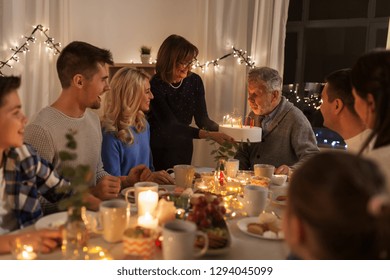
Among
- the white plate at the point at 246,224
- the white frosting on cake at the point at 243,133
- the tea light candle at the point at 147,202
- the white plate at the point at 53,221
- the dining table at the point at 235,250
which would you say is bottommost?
the dining table at the point at 235,250

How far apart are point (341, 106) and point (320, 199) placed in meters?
1.34

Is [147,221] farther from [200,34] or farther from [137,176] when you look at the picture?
[200,34]

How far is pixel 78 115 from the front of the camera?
2098 millimetres

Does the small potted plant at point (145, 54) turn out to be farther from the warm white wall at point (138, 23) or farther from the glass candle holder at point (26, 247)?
the glass candle holder at point (26, 247)

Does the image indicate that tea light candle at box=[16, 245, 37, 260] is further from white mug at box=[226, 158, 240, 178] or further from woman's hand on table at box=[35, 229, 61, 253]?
white mug at box=[226, 158, 240, 178]

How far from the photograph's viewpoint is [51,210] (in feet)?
5.70

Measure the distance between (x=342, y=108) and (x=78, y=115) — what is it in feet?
4.24

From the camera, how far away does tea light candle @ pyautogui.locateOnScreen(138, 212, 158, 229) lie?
4.28ft

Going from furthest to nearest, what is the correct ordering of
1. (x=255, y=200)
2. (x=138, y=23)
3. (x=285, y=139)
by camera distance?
(x=138, y=23) < (x=285, y=139) < (x=255, y=200)

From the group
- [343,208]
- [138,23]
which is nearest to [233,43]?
[138,23]

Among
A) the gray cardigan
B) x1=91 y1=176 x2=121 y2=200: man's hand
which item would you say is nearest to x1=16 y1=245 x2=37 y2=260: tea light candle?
x1=91 y1=176 x2=121 y2=200: man's hand

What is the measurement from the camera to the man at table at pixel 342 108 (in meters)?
1.95

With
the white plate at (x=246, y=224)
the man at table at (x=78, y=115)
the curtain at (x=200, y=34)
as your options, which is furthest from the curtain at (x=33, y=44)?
the white plate at (x=246, y=224)

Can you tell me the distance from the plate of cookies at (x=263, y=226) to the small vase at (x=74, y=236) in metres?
0.52
